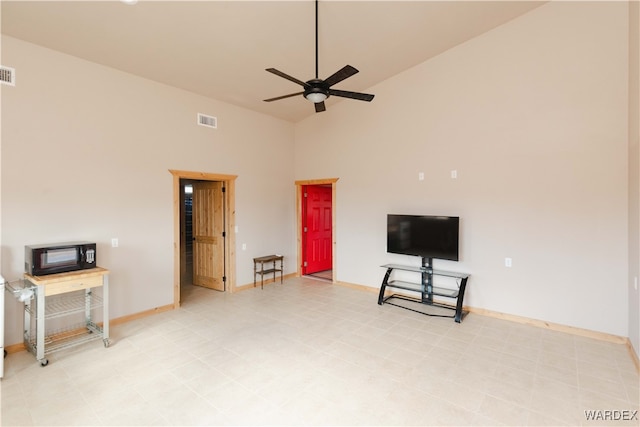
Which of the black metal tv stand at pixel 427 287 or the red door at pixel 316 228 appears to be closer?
the black metal tv stand at pixel 427 287

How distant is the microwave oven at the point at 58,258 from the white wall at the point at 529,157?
4.24 meters

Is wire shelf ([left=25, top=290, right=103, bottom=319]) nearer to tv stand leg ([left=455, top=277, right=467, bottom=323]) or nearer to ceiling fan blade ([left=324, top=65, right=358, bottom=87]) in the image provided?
ceiling fan blade ([left=324, top=65, right=358, bottom=87])

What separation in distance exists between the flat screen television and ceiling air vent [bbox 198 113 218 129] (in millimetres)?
3318

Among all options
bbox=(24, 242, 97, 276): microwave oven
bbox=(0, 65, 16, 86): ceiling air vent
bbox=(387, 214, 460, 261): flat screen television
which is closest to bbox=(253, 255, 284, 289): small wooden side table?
bbox=(387, 214, 460, 261): flat screen television

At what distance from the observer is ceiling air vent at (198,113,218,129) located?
4.97 m

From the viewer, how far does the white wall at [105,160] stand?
3.30 m

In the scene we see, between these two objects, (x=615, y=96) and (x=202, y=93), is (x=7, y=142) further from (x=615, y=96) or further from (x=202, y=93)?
(x=615, y=96)

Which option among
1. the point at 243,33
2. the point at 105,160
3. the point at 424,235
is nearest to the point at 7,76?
the point at 105,160

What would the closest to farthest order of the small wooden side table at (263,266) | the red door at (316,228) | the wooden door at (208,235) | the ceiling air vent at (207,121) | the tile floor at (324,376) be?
the tile floor at (324,376) → the ceiling air vent at (207,121) → the wooden door at (208,235) → the small wooden side table at (263,266) → the red door at (316,228)

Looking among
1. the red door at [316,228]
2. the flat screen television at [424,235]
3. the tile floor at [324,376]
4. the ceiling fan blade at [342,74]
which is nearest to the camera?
the tile floor at [324,376]

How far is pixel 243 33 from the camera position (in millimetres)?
3607

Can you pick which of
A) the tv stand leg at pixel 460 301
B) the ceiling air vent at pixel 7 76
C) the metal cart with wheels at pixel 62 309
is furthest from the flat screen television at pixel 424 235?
the ceiling air vent at pixel 7 76

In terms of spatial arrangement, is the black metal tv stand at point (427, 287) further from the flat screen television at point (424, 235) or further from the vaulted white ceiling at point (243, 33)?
the vaulted white ceiling at point (243, 33)

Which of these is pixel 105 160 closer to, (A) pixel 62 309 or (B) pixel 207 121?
(B) pixel 207 121
